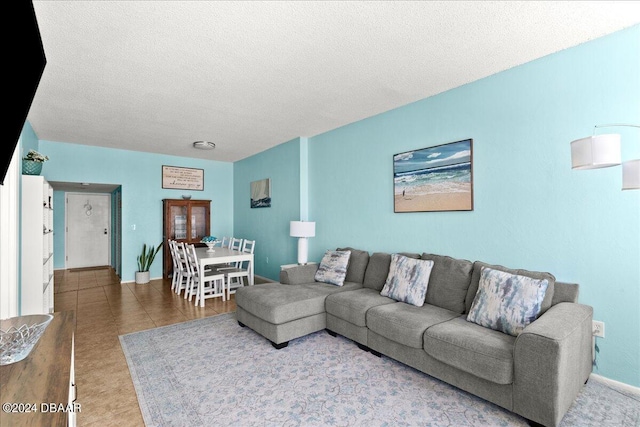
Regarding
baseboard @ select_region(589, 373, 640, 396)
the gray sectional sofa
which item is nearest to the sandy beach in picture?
the gray sectional sofa

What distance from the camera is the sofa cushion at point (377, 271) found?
3428 mm

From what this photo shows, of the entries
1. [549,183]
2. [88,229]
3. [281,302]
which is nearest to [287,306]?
[281,302]

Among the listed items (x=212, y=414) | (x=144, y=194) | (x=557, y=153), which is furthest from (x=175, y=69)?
(x=144, y=194)

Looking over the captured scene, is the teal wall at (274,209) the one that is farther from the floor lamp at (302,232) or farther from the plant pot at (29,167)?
the plant pot at (29,167)

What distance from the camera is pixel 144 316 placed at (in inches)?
154

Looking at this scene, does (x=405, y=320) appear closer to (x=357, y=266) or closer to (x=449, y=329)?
(x=449, y=329)

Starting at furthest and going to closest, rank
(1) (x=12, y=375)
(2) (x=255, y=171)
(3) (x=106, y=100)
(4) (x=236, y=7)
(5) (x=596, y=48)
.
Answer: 1. (2) (x=255, y=171)
2. (3) (x=106, y=100)
3. (5) (x=596, y=48)
4. (4) (x=236, y=7)
5. (1) (x=12, y=375)

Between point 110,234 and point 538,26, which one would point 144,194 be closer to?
point 110,234

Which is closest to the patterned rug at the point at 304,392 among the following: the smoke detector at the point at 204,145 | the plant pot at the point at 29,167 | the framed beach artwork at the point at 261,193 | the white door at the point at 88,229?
the plant pot at the point at 29,167

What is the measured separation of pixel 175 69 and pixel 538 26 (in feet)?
9.32

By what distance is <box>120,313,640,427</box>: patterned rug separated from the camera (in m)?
1.93

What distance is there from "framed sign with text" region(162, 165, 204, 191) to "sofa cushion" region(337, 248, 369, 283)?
4.29 meters

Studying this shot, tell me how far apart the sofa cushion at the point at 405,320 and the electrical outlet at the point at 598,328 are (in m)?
0.94

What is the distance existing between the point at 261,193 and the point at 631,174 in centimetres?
511
